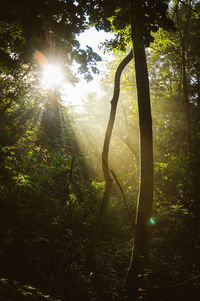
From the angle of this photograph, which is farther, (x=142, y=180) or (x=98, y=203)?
(x=98, y=203)

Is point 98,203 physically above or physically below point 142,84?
below

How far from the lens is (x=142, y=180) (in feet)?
11.7

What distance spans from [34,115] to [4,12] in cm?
1169

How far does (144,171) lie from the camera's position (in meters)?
3.60

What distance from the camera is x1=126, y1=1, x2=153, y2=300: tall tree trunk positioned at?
129 inches

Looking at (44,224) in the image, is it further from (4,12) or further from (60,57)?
(4,12)

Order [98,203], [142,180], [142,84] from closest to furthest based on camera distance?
1. [142,180]
2. [142,84]
3. [98,203]

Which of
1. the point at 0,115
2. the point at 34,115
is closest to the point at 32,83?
the point at 34,115

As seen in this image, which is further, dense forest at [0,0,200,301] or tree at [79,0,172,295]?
tree at [79,0,172,295]

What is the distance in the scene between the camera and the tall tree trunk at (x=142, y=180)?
10.8 feet

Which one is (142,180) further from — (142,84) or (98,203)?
(98,203)

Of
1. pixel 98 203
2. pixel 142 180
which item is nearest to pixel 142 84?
pixel 142 180

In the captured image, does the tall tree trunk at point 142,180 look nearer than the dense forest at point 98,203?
No

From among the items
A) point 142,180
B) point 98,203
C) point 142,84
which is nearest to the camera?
point 142,180
